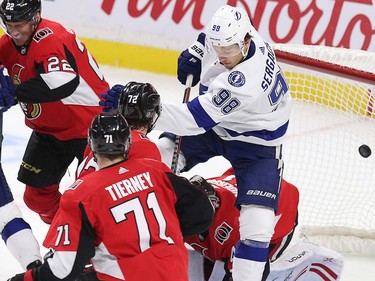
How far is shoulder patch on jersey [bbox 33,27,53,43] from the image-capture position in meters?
3.73

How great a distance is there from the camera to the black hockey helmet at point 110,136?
289 cm

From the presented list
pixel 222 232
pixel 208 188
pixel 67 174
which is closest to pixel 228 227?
pixel 222 232

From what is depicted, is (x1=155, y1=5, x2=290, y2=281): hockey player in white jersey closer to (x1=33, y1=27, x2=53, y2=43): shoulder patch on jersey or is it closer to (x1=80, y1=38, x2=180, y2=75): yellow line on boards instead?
(x1=33, y1=27, x2=53, y2=43): shoulder patch on jersey

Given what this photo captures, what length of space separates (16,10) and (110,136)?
3.16 feet

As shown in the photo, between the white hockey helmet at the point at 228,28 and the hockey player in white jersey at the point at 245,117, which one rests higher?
the white hockey helmet at the point at 228,28

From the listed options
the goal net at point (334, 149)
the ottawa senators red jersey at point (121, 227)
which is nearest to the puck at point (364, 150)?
the goal net at point (334, 149)

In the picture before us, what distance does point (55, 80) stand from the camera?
12.0 ft

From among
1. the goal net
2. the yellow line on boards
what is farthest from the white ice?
the goal net

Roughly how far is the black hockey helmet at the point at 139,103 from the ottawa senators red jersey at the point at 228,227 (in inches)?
27.6

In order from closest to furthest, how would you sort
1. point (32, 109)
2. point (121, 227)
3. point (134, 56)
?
point (121, 227), point (32, 109), point (134, 56)

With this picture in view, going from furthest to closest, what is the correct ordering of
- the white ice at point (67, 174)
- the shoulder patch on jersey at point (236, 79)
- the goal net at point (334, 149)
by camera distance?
the goal net at point (334, 149), the white ice at point (67, 174), the shoulder patch on jersey at point (236, 79)

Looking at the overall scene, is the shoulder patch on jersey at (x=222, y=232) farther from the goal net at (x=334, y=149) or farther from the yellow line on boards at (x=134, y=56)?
the yellow line on boards at (x=134, y=56)

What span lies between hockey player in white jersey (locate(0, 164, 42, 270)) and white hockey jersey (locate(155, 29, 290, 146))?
62 cm

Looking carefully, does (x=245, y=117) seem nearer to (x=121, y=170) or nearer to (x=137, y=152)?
(x=137, y=152)
